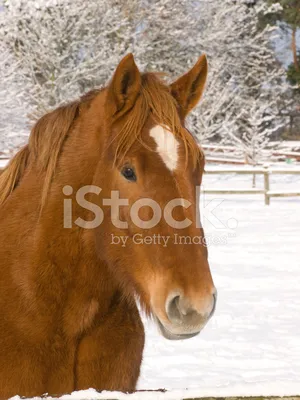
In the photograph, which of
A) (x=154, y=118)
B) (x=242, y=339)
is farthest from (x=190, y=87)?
(x=242, y=339)

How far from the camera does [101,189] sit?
2180 mm

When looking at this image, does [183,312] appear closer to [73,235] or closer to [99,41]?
[73,235]

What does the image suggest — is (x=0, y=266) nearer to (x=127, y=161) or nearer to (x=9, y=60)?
(x=127, y=161)

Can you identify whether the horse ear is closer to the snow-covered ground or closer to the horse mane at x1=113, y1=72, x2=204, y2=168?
the horse mane at x1=113, y1=72, x2=204, y2=168

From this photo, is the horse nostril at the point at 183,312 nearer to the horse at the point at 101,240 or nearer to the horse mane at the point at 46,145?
the horse at the point at 101,240

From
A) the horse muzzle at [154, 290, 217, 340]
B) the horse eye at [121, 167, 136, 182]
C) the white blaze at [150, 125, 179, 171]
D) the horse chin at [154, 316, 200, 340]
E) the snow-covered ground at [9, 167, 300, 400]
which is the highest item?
the white blaze at [150, 125, 179, 171]

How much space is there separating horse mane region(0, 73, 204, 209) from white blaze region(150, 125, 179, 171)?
4 cm

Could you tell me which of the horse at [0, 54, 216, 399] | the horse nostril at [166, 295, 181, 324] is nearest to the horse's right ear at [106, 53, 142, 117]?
the horse at [0, 54, 216, 399]

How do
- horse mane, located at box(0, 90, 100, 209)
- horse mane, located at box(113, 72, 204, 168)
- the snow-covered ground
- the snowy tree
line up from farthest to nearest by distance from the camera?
the snowy tree < horse mane, located at box(0, 90, 100, 209) < horse mane, located at box(113, 72, 204, 168) < the snow-covered ground

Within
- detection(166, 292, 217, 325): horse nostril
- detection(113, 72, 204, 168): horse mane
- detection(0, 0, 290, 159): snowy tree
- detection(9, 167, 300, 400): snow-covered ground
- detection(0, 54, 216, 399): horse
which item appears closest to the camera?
detection(9, 167, 300, 400): snow-covered ground

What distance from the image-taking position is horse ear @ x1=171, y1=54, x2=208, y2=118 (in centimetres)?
240

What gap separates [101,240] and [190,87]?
84 centimetres

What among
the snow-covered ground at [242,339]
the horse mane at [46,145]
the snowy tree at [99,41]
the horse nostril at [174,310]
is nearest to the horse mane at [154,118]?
the horse mane at [46,145]

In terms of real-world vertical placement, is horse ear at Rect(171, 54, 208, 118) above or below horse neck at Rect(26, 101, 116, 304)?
above
